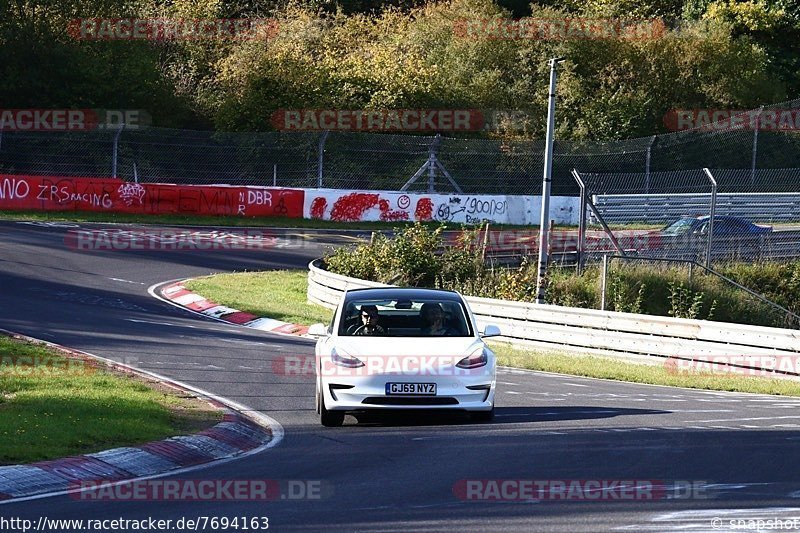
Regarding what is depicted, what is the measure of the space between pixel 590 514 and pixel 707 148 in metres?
40.6

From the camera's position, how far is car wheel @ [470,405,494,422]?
1241cm

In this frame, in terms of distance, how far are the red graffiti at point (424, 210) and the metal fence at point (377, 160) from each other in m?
0.89

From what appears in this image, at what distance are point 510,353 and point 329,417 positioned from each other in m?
8.94

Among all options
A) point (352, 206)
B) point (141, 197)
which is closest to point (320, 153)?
point (352, 206)

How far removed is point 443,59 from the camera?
5688 cm

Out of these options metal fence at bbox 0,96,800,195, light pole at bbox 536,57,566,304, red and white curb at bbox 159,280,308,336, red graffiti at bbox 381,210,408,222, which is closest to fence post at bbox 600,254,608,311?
light pole at bbox 536,57,566,304

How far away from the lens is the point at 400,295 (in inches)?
520

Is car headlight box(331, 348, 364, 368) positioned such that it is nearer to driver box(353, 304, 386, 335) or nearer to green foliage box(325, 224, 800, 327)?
driver box(353, 304, 386, 335)

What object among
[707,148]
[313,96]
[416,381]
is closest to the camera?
[416,381]

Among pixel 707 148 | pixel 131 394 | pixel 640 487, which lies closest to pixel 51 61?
pixel 707 148

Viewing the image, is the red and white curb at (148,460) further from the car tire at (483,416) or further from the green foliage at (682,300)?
the green foliage at (682,300)

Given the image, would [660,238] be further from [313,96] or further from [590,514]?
[313,96]

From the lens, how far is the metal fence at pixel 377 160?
39.5m

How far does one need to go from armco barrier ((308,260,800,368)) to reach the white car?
7.21 metres
